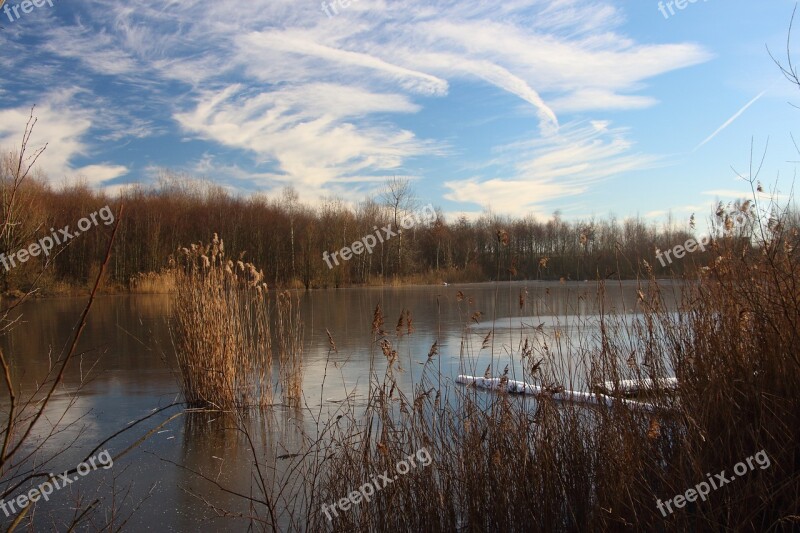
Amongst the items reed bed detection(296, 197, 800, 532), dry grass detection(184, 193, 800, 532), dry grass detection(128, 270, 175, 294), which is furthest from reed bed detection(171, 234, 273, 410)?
dry grass detection(128, 270, 175, 294)

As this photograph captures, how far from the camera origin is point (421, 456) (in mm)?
3521

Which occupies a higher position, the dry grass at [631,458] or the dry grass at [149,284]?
the dry grass at [149,284]

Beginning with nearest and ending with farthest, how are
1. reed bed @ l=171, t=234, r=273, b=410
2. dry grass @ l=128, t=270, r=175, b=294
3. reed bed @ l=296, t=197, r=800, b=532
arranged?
reed bed @ l=296, t=197, r=800, b=532 < reed bed @ l=171, t=234, r=273, b=410 < dry grass @ l=128, t=270, r=175, b=294

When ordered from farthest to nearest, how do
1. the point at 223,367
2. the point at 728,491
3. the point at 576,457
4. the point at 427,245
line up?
the point at 427,245 → the point at 223,367 → the point at 576,457 → the point at 728,491

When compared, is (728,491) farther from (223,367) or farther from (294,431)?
(223,367)

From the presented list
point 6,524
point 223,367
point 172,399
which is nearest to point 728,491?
point 6,524

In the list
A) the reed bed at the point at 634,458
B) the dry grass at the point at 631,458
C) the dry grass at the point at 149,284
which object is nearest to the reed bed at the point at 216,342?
the dry grass at the point at 631,458

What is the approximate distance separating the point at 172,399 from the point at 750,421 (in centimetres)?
608

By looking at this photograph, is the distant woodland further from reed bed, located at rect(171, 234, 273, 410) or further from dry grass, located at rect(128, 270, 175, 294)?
reed bed, located at rect(171, 234, 273, 410)

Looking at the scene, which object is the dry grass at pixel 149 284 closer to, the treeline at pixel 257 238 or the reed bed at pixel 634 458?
the treeline at pixel 257 238

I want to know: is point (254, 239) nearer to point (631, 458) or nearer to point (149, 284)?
point (149, 284)

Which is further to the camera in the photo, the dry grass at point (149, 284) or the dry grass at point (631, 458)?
the dry grass at point (149, 284)

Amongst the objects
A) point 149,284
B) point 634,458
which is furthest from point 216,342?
point 149,284

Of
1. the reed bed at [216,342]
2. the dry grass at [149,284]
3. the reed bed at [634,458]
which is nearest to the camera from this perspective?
the reed bed at [634,458]
